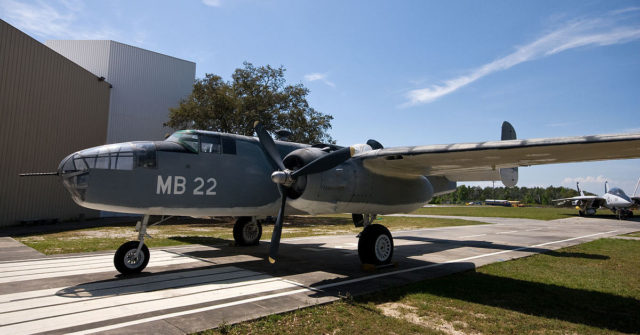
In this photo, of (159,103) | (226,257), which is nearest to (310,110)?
(159,103)

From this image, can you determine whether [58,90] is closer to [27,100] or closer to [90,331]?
[27,100]

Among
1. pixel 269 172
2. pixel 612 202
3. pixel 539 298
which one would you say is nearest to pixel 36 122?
pixel 269 172

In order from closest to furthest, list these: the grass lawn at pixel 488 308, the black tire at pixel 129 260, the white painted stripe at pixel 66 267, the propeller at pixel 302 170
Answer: the grass lawn at pixel 488 308 < the white painted stripe at pixel 66 267 < the propeller at pixel 302 170 < the black tire at pixel 129 260

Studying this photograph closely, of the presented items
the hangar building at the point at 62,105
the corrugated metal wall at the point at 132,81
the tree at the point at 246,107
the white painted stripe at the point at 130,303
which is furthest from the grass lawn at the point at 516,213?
the white painted stripe at the point at 130,303

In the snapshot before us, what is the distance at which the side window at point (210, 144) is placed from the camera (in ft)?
28.5

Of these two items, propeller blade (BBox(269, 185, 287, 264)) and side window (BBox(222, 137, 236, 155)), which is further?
side window (BBox(222, 137, 236, 155))

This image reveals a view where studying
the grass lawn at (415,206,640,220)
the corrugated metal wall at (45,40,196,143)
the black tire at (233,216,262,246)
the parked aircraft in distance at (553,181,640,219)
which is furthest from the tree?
the parked aircraft in distance at (553,181,640,219)

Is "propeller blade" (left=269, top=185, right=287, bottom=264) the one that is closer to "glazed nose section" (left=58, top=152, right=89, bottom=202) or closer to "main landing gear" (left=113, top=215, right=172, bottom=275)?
"main landing gear" (left=113, top=215, right=172, bottom=275)

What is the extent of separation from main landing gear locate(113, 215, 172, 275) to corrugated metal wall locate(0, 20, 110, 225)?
1520 centimetres

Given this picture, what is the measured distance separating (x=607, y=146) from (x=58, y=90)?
29.9 meters

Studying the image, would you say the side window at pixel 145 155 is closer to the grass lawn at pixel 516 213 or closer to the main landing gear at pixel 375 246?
the main landing gear at pixel 375 246

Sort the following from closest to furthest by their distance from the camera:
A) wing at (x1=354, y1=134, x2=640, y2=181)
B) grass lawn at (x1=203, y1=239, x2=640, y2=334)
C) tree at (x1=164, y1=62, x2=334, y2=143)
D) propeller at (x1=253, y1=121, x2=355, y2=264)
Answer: grass lawn at (x1=203, y1=239, x2=640, y2=334)
wing at (x1=354, y1=134, x2=640, y2=181)
propeller at (x1=253, y1=121, x2=355, y2=264)
tree at (x1=164, y1=62, x2=334, y2=143)

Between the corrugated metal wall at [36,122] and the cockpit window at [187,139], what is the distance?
15405 millimetres

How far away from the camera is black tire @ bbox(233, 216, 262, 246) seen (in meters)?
12.9
